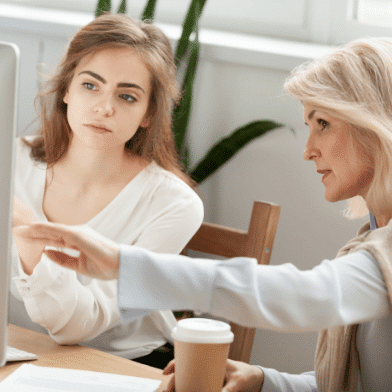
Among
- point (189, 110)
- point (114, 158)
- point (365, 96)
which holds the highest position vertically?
point (365, 96)

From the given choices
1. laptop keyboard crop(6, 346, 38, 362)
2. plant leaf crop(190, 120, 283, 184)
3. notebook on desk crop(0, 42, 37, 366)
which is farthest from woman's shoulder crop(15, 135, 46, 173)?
notebook on desk crop(0, 42, 37, 366)

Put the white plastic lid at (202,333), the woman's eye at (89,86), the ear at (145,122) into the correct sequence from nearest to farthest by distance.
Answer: the white plastic lid at (202,333)
the woman's eye at (89,86)
the ear at (145,122)

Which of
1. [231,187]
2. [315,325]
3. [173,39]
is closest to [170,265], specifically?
[315,325]

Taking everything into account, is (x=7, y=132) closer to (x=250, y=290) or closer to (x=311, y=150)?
(x=250, y=290)

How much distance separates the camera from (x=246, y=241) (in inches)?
53.1

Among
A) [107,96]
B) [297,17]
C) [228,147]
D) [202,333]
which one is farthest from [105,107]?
[297,17]

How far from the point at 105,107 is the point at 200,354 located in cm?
76

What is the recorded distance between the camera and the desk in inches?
37.5

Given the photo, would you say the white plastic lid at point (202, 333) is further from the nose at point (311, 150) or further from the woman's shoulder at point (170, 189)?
the woman's shoulder at point (170, 189)

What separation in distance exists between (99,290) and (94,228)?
22cm

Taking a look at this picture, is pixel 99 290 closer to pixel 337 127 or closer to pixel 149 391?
pixel 149 391

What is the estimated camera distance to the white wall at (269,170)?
1.74 metres

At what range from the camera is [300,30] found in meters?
1.96

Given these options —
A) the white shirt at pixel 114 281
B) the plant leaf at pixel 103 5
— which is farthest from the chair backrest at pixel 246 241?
the plant leaf at pixel 103 5
